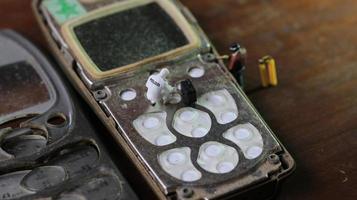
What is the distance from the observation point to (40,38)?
877mm

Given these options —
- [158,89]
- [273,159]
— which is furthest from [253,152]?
[158,89]

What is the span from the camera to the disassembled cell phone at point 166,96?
645 millimetres

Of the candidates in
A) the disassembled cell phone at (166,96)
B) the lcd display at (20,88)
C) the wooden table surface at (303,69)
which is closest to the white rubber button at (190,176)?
the disassembled cell phone at (166,96)

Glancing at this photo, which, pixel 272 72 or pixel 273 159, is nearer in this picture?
pixel 273 159

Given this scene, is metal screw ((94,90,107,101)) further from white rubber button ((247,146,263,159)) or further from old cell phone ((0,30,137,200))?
white rubber button ((247,146,263,159))

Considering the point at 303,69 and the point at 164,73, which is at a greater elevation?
the point at 164,73

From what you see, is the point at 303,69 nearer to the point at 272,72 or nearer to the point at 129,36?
the point at 272,72

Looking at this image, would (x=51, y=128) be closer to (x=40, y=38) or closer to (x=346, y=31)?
(x=40, y=38)

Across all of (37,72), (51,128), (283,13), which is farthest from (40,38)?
(283,13)

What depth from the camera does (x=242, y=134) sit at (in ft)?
2.22

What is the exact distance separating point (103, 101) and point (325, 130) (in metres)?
0.26

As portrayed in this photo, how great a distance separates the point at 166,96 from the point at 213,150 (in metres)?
0.09

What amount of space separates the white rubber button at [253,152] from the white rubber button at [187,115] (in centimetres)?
8

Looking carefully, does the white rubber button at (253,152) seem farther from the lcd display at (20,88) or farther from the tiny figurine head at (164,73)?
the lcd display at (20,88)
